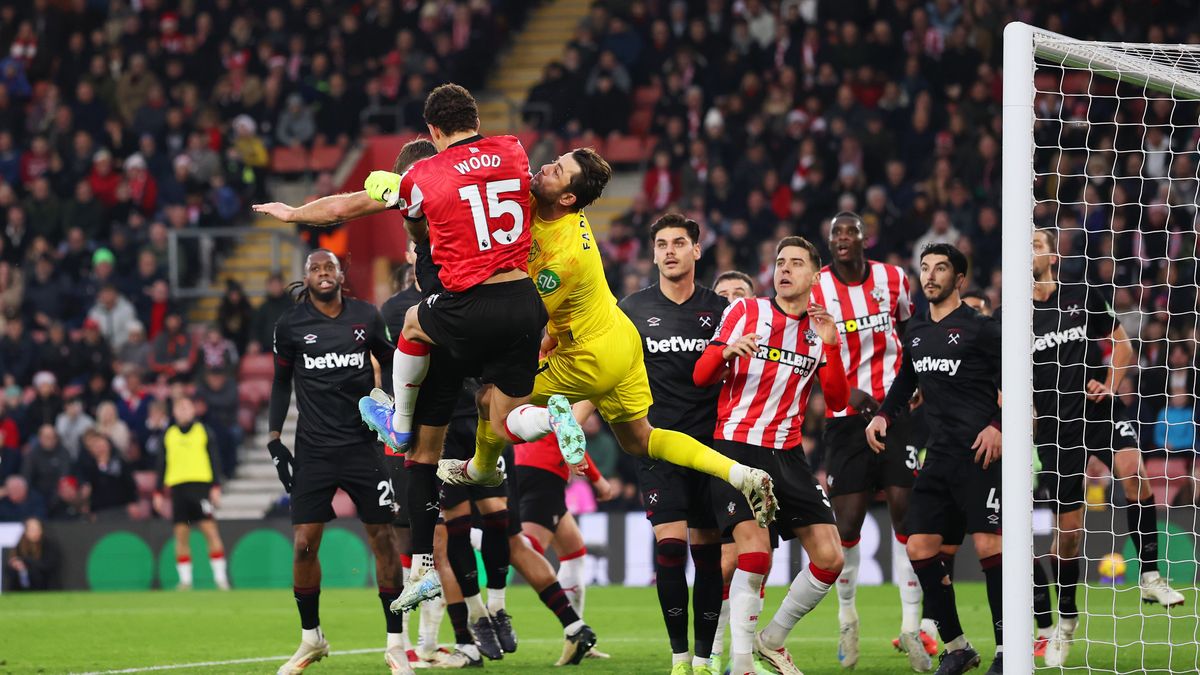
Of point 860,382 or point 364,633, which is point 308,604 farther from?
point 860,382

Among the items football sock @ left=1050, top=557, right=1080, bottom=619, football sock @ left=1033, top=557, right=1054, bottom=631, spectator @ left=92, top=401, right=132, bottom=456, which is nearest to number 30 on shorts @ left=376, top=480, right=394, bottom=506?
football sock @ left=1033, top=557, right=1054, bottom=631

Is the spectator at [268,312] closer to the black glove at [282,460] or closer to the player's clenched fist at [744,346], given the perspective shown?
the black glove at [282,460]

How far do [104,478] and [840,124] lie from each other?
1057cm

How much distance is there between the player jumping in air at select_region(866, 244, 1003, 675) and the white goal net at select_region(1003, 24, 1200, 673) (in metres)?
0.33

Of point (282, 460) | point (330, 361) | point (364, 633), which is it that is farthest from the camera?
point (364, 633)

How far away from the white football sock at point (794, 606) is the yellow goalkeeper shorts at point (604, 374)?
4.30ft

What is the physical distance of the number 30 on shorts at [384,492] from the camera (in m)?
9.18

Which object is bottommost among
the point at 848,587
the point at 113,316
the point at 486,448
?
the point at 848,587

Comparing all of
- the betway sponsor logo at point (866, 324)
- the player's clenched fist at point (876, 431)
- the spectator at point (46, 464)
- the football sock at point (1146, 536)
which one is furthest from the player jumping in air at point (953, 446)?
the spectator at point (46, 464)

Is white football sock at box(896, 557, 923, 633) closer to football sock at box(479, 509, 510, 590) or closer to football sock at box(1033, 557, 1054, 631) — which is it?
football sock at box(1033, 557, 1054, 631)

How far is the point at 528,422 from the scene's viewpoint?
745 centimetres

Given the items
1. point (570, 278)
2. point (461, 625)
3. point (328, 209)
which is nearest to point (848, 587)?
point (461, 625)

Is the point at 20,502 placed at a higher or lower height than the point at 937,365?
lower

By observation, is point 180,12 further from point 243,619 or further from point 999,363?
point 999,363
